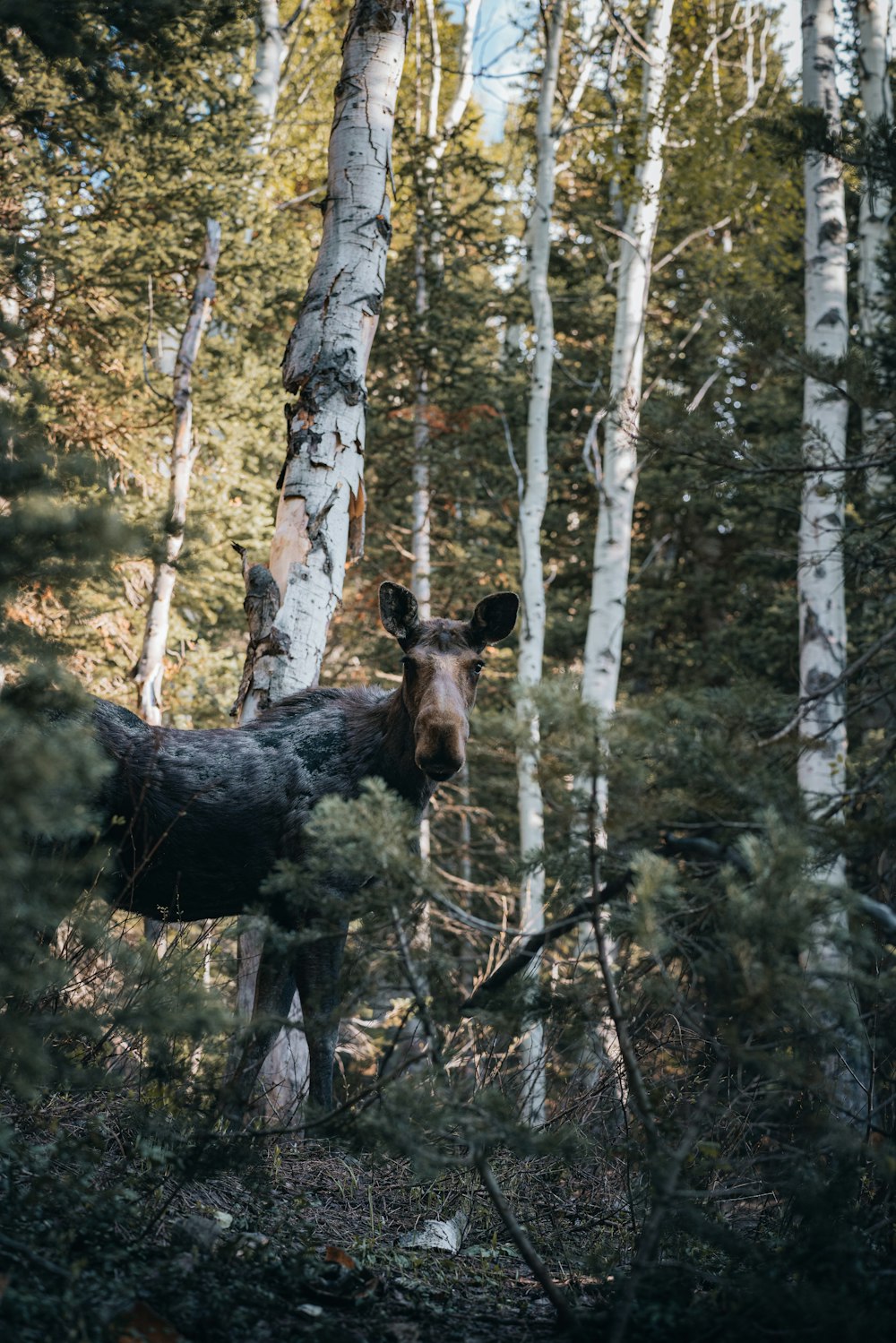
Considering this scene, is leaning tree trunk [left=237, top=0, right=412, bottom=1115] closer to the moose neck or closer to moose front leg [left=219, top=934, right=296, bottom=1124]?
moose front leg [left=219, top=934, right=296, bottom=1124]

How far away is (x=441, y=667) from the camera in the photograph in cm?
481

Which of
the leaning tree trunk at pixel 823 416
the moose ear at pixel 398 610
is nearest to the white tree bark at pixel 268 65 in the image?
the leaning tree trunk at pixel 823 416

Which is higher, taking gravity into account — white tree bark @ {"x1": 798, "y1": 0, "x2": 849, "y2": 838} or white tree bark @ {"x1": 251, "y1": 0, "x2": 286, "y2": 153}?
white tree bark @ {"x1": 251, "y1": 0, "x2": 286, "y2": 153}

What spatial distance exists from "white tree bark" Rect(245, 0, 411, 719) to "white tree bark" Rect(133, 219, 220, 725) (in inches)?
167

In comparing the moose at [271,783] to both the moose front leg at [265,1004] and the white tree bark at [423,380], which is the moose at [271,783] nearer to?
the moose front leg at [265,1004]

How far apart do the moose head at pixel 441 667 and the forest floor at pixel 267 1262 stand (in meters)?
1.66

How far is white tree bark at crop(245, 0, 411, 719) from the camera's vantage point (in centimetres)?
630

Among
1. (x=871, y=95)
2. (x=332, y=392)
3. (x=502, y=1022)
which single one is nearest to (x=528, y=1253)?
(x=502, y=1022)

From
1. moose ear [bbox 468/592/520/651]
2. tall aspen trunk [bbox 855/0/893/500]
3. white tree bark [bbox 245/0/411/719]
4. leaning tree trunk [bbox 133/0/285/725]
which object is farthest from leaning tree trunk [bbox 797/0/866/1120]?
leaning tree trunk [bbox 133/0/285/725]

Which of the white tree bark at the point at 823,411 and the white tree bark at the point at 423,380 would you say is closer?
the white tree bark at the point at 823,411

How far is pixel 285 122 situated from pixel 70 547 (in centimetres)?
1919

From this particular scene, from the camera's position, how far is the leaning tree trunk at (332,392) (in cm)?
618

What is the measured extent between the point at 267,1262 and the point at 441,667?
2492 millimetres

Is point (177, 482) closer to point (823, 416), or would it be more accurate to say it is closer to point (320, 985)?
point (823, 416)
